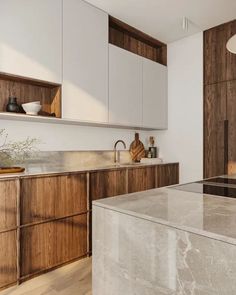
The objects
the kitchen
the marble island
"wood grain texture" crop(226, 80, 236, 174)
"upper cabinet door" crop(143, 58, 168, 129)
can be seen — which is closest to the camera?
the marble island

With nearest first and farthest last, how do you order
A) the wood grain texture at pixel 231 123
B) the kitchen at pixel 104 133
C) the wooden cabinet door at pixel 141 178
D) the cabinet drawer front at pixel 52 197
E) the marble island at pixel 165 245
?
1. the marble island at pixel 165 245
2. the kitchen at pixel 104 133
3. the cabinet drawer front at pixel 52 197
4. the wooden cabinet door at pixel 141 178
5. the wood grain texture at pixel 231 123

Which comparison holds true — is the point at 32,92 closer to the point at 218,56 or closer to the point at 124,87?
the point at 124,87

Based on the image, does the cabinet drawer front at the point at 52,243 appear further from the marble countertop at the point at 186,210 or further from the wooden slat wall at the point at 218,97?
the wooden slat wall at the point at 218,97

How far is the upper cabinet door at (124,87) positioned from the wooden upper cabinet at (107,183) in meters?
0.65

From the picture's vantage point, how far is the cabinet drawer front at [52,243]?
2021mm

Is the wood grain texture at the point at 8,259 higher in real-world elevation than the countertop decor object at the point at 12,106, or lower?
lower

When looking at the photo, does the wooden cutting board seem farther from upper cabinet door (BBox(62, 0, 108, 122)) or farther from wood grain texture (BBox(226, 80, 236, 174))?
wood grain texture (BBox(226, 80, 236, 174))

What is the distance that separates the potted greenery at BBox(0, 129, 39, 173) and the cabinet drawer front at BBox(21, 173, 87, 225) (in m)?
0.44

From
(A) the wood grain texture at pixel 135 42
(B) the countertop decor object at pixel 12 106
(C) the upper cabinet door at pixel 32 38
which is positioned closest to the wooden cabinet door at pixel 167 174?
(A) the wood grain texture at pixel 135 42

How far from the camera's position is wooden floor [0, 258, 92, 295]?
188 centimetres

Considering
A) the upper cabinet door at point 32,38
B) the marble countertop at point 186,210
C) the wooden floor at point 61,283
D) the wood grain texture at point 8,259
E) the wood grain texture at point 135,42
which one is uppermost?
the wood grain texture at point 135,42

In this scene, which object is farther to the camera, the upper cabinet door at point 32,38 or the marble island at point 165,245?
the upper cabinet door at point 32,38

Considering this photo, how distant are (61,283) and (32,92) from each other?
1.79 metres

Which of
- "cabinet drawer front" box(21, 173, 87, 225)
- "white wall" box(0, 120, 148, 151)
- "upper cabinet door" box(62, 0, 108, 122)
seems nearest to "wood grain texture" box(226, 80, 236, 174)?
"white wall" box(0, 120, 148, 151)
